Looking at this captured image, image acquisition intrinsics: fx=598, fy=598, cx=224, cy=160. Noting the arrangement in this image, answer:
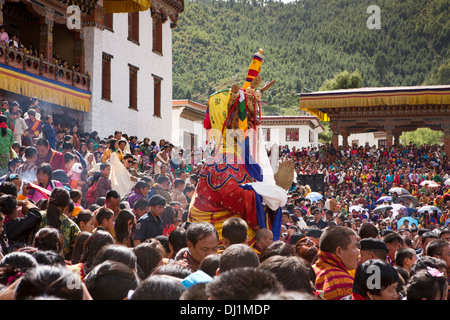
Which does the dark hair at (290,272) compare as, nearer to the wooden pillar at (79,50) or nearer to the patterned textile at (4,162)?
the patterned textile at (4,162)

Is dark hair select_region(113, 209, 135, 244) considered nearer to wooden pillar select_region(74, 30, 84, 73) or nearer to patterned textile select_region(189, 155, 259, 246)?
patterned textile select_region(189, 155, 259, 246)

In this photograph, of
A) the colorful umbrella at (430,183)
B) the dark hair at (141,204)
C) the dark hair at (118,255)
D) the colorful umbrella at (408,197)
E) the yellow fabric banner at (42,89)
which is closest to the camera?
the dark hair at (118,255)

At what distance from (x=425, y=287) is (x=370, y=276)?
42cm

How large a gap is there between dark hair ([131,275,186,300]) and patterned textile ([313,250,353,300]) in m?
1.83

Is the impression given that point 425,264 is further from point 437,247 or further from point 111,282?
point 111,282

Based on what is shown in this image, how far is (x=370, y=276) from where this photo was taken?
3.87 meters

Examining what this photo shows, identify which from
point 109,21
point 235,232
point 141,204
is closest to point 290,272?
point 235,232

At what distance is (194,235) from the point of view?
4.92 metres

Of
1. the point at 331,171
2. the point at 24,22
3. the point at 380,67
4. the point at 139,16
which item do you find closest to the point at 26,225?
the point at 24,22

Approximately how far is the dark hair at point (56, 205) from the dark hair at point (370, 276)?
2.93 metres

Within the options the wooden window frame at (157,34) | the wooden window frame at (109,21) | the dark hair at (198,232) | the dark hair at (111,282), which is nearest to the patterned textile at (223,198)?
the dark hair at (198,232)

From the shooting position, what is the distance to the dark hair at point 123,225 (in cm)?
590
